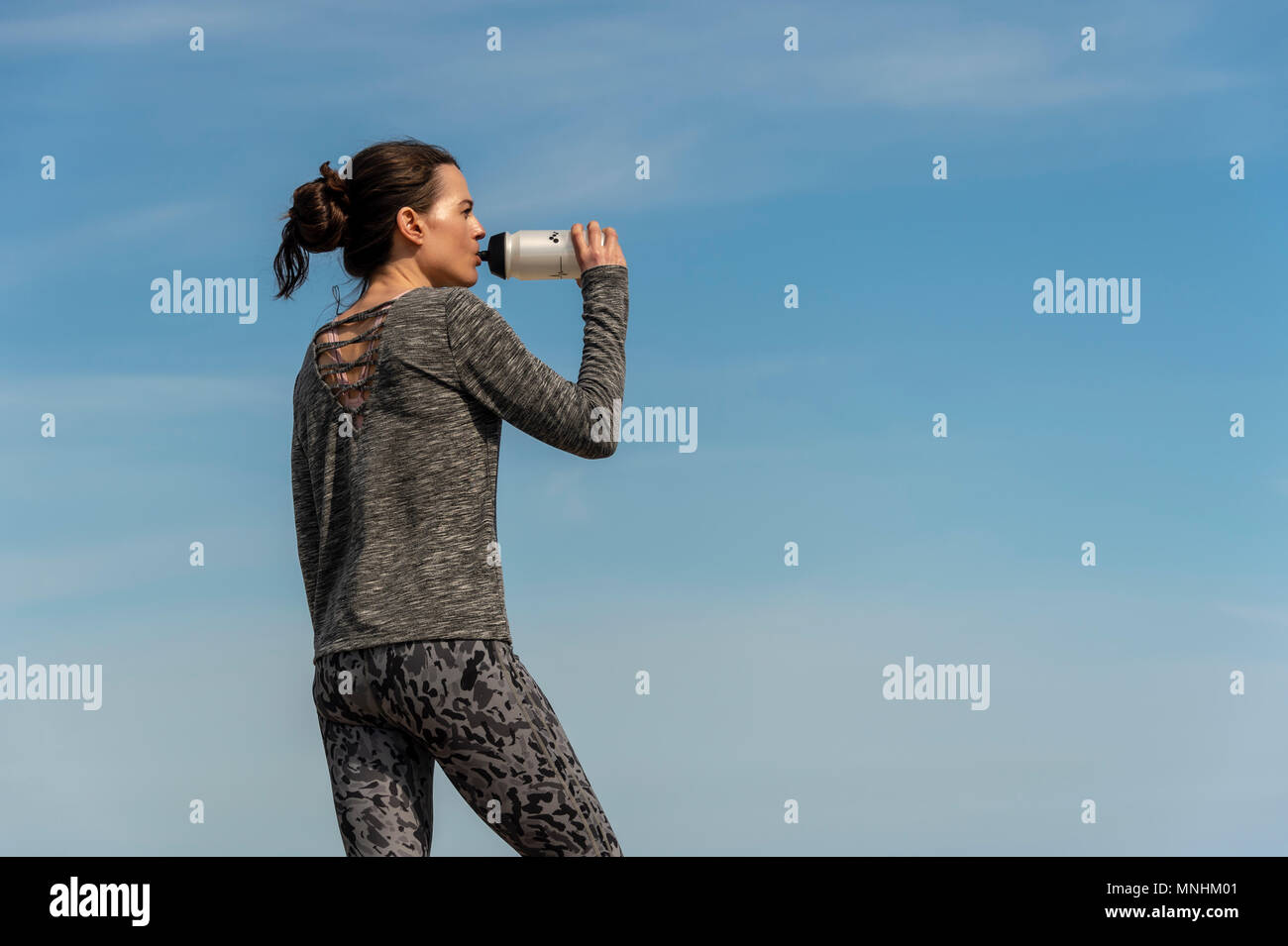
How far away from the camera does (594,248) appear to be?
3760 mm

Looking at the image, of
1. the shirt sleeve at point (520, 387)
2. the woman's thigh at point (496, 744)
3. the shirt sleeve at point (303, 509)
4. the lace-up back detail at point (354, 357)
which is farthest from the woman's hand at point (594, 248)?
the woman's thigh at point (496, 744)

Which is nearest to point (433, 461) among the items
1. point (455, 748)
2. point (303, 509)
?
point (303, 509)

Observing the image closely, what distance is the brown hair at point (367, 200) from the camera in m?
3.70

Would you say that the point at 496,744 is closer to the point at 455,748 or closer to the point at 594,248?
the point at 455,748

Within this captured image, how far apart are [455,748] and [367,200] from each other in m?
1.41

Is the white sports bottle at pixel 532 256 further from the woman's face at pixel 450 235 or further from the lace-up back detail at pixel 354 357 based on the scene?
the lace-up back detail at pixel 354 357

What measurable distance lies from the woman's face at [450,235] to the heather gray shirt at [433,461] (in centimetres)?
23

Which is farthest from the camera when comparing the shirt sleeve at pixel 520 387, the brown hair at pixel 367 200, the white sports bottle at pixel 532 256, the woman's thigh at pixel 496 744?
the white sports bottle at pixel 532 256

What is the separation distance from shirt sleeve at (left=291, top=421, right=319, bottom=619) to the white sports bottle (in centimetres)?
70

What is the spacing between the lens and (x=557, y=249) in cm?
388

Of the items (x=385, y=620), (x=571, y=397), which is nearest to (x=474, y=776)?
(x=385, y=620)

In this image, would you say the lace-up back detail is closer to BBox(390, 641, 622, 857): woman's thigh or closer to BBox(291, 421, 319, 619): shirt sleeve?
BBox(291, 421, 319, 619): shirt sleeve
